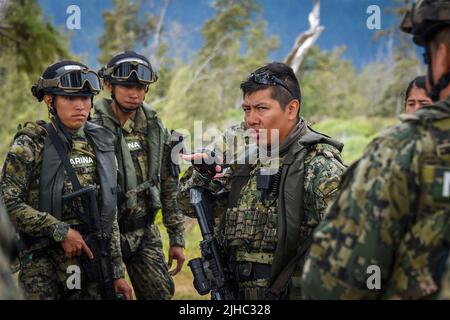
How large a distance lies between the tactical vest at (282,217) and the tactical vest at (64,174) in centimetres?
98

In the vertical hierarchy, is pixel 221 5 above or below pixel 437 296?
above

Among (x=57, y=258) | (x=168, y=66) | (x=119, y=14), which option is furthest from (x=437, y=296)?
(x=119, y=14)

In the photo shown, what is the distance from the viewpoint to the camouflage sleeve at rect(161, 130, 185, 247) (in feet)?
17.4

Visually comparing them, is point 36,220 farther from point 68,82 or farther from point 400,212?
point 400,212

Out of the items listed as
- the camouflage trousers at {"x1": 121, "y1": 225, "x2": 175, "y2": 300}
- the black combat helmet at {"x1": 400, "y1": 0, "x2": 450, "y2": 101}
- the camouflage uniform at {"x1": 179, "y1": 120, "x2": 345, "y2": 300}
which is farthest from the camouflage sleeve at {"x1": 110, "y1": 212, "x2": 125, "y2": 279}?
the black combat helmet at {"x1": 400, "y1": 0, "x2": 450, "y2": 101}

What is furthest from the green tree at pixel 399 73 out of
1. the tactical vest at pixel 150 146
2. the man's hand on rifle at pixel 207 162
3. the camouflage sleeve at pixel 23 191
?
the camouflage sleeve at pixel 23 191

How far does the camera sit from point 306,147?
138 inches

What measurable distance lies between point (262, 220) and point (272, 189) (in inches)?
7.3

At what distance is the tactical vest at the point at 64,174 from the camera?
3.98 m

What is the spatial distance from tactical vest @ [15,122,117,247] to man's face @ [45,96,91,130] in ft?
0.40

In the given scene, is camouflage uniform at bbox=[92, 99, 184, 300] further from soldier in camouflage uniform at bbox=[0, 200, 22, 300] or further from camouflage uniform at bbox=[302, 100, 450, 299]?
soldier in camouflage uniform at bbox=[0, 200, 22, 300]
